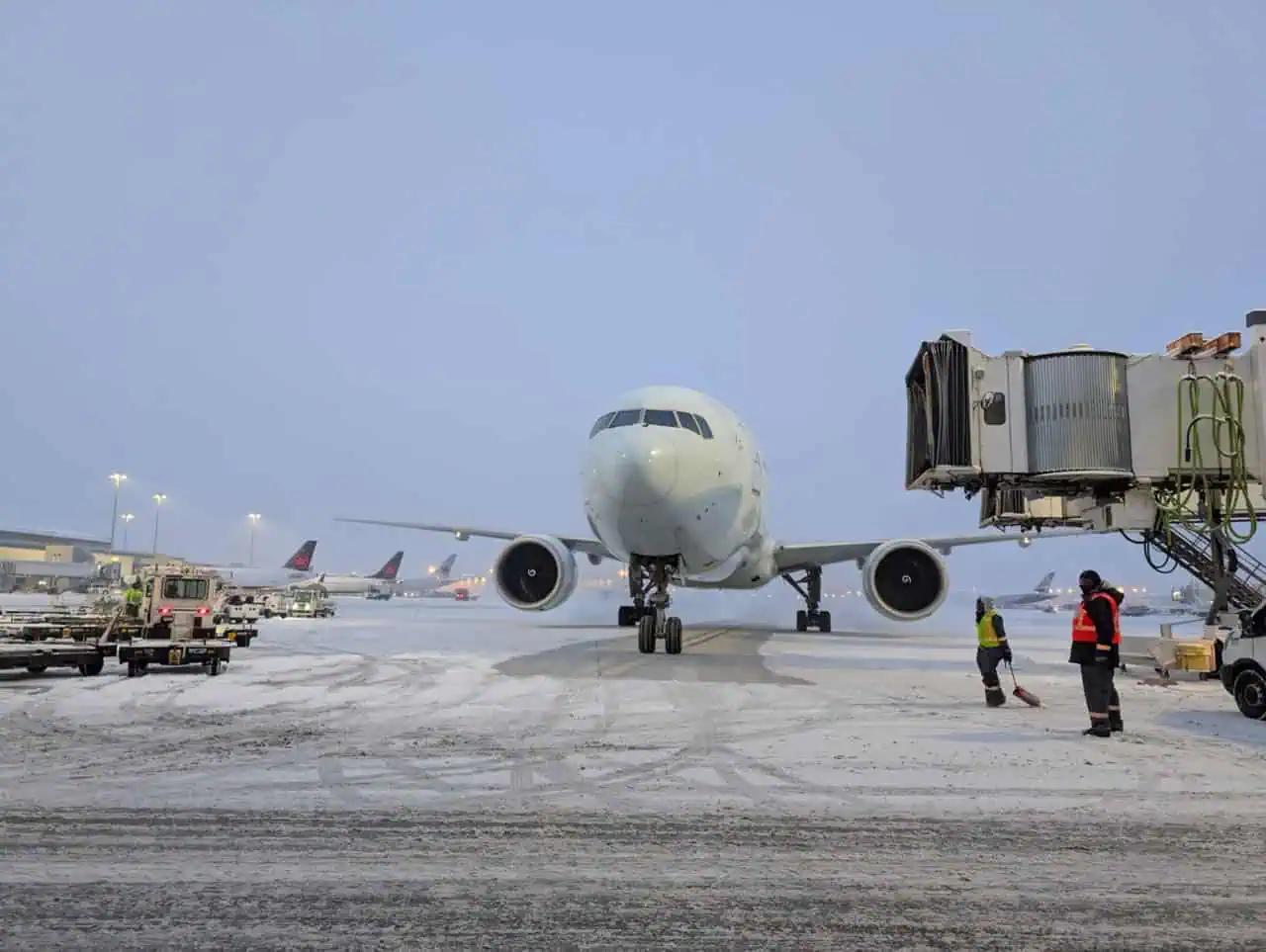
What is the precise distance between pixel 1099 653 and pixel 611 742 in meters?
4.00

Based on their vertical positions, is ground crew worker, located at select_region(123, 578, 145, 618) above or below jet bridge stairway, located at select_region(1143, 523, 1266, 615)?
below

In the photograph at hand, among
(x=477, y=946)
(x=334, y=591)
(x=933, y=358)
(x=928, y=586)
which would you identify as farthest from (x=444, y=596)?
(x=477, y=946)

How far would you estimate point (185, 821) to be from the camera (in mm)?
3771

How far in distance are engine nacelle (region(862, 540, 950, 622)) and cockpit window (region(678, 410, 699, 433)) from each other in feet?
15.5

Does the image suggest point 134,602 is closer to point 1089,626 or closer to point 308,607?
point 1089,626

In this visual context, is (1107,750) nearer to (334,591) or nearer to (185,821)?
(185,821)

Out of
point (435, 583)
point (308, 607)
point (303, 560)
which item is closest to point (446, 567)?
point (435, 583)

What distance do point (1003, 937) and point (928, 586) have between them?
1310 centimetres

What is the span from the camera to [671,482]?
1170 cm

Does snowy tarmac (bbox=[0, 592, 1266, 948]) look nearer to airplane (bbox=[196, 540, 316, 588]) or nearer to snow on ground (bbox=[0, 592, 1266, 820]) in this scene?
snow on ground (bbox=[0, 592, 1266, 820])

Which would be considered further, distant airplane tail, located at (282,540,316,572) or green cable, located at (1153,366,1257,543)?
distant airplane tail, located at (282,540,316,572)

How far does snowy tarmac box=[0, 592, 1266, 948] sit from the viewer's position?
2.69 m

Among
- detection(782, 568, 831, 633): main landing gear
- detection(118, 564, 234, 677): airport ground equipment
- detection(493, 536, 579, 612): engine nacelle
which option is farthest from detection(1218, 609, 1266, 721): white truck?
detection(782, 568, 831, 633): main landing gear

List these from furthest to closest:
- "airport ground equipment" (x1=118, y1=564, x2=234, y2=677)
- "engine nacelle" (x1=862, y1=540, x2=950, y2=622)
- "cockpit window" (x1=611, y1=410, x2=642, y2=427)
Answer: "engine nacelle" (x1=862, y1=540, x2=950, y2=622) < "cockpit window" (x1=611, y1=410, x2=642, y2=427) < "airport ground equipment" (x1=118, y1=564, x2=234, y2=677)
